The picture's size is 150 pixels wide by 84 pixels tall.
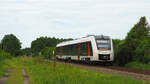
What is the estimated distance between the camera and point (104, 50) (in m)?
26.4

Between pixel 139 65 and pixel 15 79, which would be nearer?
pixel 15 79

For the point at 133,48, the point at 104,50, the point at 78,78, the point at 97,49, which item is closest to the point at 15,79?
the point at 78,78

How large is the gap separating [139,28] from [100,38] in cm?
405

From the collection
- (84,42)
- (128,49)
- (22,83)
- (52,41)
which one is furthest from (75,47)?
(52,41)

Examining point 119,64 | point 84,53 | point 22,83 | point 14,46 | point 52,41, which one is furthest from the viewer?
point 52,41

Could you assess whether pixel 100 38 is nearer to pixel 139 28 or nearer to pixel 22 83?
pixel 139 28

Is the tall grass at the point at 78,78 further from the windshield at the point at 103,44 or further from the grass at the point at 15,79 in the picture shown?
the windshield at the point at 103,44

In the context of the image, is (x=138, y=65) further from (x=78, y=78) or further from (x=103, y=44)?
(x=78, y=78)

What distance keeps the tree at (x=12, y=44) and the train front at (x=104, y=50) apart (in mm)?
86149

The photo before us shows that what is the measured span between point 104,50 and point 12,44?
90.1 metres

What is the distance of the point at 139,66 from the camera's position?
2253 cm

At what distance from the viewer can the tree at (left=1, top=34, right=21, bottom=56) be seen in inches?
4332

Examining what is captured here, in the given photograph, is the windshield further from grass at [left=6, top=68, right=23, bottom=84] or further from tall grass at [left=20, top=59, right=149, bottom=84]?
grass at [left=6, top=68, right=23, bottom=84]

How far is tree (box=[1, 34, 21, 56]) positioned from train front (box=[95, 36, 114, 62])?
86.1 metres
